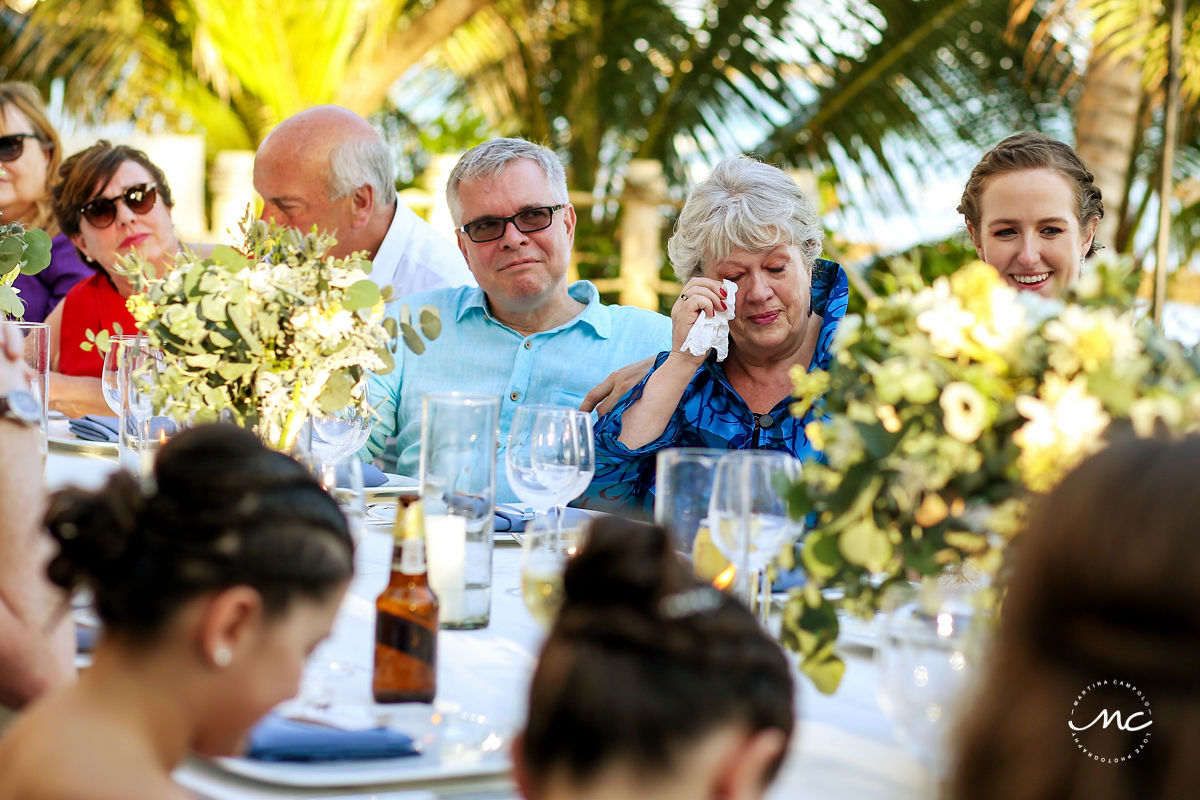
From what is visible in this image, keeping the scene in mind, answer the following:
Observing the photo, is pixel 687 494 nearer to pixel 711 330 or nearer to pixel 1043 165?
pixel 711 330

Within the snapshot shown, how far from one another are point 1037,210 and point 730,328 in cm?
84

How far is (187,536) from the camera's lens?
116 cm

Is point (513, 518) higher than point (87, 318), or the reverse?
point (87, 318)

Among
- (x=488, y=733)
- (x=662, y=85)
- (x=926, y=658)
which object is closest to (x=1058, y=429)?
(x=926, y=658)

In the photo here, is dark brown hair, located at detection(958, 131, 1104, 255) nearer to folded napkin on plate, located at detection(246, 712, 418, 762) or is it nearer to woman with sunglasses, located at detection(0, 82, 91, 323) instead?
folded napkin on plate, located at detection(246, 712, 418, 762)

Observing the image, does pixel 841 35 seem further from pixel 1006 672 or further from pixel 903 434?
pixel 1006 672

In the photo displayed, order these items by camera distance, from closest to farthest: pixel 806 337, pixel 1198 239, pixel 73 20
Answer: pixel 806 337 → pixel 73 20 → pixel 1198 239

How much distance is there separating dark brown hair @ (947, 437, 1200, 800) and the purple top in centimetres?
496

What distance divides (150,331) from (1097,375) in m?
1.74

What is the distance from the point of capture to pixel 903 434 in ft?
4.31

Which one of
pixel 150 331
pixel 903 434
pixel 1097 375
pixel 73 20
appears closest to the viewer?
pixel 1097 375

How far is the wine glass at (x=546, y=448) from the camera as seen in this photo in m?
2.02

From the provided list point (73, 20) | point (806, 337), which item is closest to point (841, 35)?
point (73, 20)

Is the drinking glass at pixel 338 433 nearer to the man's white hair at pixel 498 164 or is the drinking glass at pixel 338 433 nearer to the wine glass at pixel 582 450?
the wine glass at pixel 582 450
